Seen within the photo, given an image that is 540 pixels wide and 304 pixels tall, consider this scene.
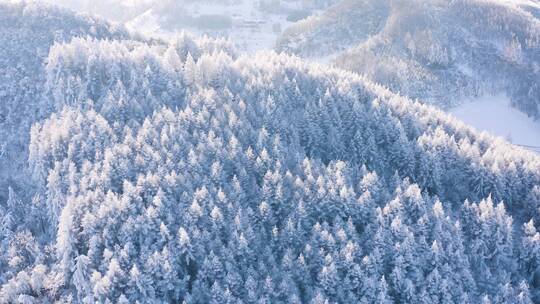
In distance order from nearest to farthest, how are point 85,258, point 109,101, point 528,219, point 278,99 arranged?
A: point 85,258 → point 528,219 → point 109,101 → point 278,99

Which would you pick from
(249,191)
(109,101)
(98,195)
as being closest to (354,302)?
(249,191)

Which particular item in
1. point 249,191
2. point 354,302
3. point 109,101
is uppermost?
point 109,101

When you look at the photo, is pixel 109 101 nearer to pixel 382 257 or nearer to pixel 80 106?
pixel 80 106

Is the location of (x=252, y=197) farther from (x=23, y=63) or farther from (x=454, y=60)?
(x=454, y=60)

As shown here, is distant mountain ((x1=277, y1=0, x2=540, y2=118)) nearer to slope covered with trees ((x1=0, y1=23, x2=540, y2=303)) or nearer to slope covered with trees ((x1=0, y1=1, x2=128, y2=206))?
slope covered with trees ((x1=0, y1=23, x2=540, y2=303))

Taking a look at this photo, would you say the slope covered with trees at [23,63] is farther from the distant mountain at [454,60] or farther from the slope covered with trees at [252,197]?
the distant mountain at [454,60]

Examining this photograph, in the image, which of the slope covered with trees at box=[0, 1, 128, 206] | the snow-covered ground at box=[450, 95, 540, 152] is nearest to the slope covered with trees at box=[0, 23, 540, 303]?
the slope covered with trees at box=[0, 1, 128, 206]

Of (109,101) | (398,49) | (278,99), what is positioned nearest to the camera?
(109,101)
